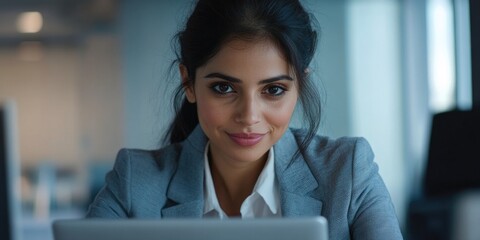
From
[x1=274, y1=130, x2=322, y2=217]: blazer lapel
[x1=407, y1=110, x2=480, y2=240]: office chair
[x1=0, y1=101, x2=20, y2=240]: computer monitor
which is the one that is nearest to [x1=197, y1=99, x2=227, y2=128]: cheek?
[x1=274, y1=130, x2=322, y2=217]: blazer lapel

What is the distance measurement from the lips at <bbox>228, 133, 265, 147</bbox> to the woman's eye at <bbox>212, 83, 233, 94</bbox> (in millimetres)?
103

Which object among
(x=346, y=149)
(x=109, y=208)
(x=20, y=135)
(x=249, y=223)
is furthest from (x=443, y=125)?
(x=20, y=135)

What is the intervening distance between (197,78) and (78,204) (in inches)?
258

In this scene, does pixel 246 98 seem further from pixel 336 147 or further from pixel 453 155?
pixel 453 155

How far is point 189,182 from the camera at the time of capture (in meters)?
2.17

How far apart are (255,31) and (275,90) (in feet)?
0.53

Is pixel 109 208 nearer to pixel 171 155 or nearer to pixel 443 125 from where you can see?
pixel 171 155

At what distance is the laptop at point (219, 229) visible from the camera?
1365 millimetres

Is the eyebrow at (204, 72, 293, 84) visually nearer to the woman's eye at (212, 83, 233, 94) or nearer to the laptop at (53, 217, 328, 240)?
the woman's eye at (212, 83, 233, 94)

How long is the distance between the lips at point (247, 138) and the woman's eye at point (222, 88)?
4.1 inches

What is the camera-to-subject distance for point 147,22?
8289mm

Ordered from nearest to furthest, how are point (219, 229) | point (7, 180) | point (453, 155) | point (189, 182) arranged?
1. point (219, 229)
2. point (7, 180)
3. point (189, 182)
4. point (453, 155)

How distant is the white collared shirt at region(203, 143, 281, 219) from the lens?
6.99 ft

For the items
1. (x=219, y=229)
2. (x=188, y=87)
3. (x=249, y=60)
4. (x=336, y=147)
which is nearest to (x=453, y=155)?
(x=336, y=147)
